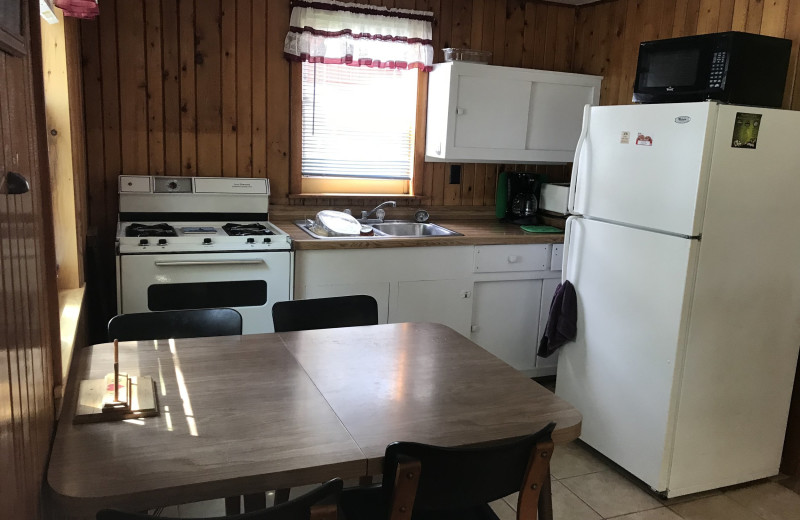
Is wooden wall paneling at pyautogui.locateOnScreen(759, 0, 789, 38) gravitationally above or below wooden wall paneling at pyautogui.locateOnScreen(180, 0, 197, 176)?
above

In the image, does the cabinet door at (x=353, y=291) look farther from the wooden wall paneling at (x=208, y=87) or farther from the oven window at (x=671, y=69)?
the oven window at (x=671, y=69)

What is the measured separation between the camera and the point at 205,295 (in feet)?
9.73

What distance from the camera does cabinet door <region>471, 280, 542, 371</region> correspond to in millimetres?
3605

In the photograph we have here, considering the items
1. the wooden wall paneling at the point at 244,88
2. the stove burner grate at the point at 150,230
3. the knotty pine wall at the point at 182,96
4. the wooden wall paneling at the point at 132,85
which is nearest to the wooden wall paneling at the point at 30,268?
the stove burner grate at the point at 150,230

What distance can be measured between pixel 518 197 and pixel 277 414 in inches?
111

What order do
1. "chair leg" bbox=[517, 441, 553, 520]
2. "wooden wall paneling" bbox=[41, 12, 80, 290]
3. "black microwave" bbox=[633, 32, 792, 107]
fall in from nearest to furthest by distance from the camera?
"chair leg" bbox=[517, 441, 553, 520], "wooden wall paneling" bbox=[41, 12, 80, 290], "black microwave" bbox=[633, 32, 792, 107]

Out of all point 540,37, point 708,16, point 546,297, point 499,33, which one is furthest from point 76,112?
point 708,16

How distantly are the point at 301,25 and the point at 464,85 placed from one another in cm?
92

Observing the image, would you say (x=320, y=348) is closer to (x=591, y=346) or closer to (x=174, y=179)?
(x=591, y=346)

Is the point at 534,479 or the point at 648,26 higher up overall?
the point at 648,26

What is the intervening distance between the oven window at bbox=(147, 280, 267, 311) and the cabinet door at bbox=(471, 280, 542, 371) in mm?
1190

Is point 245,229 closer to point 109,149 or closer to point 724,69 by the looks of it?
point 109,149

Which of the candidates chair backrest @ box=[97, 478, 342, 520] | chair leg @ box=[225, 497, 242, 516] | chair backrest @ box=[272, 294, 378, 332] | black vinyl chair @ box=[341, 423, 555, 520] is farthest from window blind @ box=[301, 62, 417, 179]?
chair backrest @ box=[97, 478, 342, 520]

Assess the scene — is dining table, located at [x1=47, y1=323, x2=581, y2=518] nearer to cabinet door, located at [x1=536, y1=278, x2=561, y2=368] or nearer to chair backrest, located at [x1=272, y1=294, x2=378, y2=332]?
chair backrest, located at [x1=272, y1=294, x2=378, y2=332]
